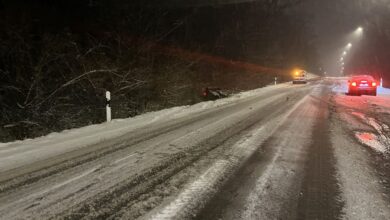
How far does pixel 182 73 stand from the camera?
21.8 metres

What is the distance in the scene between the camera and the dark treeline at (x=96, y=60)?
40.4 feet

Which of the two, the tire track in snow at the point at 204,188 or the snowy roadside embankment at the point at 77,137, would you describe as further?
the snowy roadside embankment at the point at 77,137

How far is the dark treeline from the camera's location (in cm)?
1232

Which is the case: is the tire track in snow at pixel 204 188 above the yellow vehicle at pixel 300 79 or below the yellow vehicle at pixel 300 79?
below

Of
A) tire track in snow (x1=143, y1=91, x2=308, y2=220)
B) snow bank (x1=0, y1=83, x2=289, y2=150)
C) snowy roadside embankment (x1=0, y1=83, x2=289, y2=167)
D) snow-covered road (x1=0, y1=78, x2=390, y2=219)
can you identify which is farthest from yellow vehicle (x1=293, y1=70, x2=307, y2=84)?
tire track in snow (x1=143, y1=91, x2=308, y2=220)

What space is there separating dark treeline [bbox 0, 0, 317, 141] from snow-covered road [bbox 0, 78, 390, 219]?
178 centimetres

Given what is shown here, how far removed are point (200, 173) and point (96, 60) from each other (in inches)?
384

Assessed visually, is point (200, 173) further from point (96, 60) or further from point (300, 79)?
point (300, 79)

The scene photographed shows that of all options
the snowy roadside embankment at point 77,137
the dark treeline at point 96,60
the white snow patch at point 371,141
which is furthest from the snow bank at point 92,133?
the white snow patch at point 371,141

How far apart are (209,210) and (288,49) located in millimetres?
77018

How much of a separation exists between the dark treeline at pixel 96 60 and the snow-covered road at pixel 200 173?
1.78 metres

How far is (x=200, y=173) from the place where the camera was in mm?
6906

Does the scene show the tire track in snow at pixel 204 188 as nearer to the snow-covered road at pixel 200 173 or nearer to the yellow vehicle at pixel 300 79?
the snow-covered road at pixel 200 173

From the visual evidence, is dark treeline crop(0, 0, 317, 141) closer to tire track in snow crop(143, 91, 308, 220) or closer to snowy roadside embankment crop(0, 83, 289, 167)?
snowy roadside embankment crop(0, 83, 289, 167)
